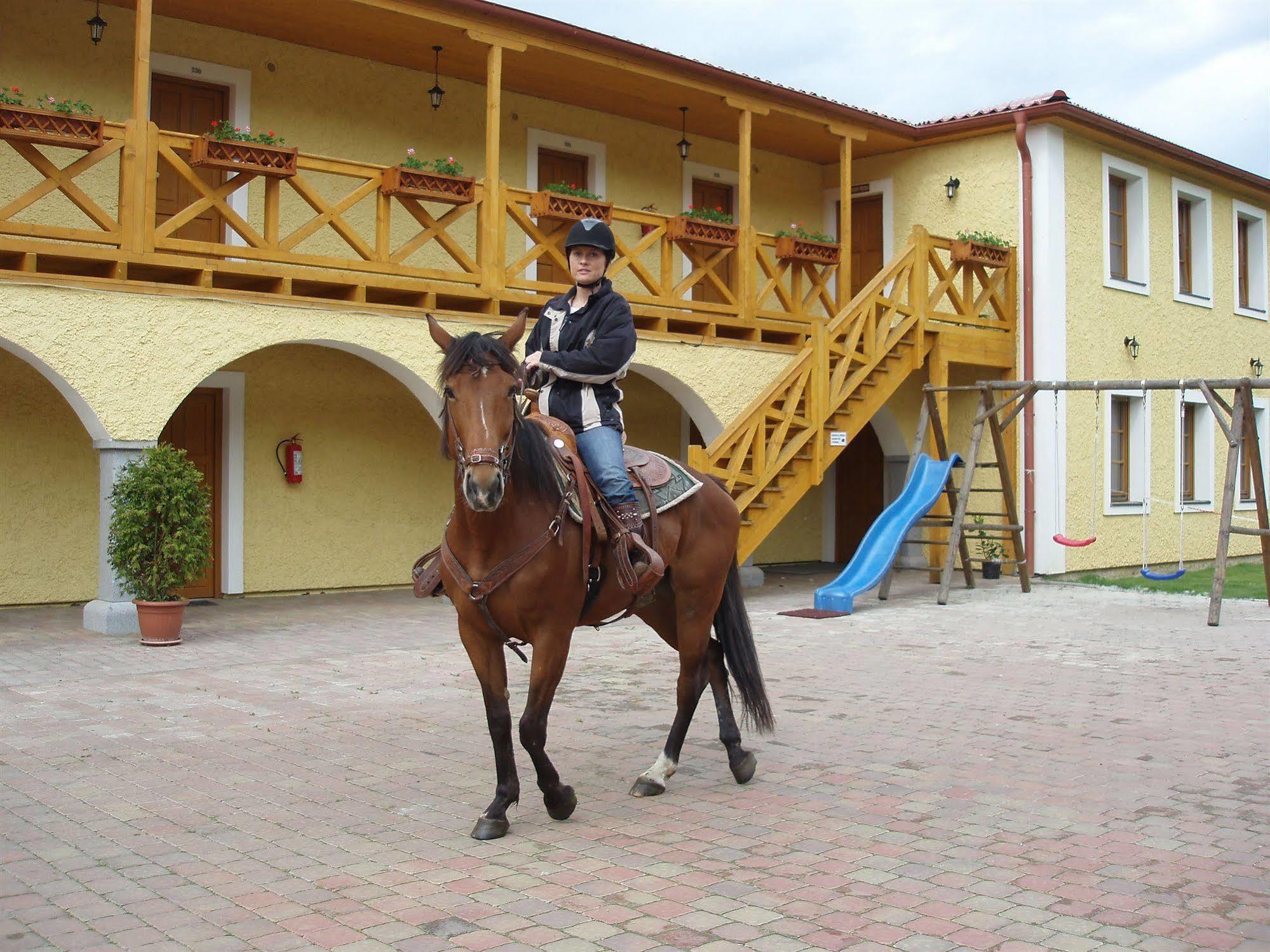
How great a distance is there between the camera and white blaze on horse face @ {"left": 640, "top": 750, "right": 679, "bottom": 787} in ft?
18.6

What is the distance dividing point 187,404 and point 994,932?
11341 millimetres

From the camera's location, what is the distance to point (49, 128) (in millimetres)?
10148

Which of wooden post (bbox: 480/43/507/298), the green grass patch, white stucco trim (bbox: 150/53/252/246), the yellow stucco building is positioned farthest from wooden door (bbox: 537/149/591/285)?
the green grass patch

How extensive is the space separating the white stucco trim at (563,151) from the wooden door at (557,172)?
60mm

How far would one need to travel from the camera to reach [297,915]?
4.02m

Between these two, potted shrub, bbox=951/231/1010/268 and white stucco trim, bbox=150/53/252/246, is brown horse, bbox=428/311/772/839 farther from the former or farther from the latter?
potted shrub, bbox=951/231/1010/268

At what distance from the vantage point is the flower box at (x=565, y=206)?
13281 millimetres

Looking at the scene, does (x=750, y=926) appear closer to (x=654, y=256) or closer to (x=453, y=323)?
(x=453, y=323)

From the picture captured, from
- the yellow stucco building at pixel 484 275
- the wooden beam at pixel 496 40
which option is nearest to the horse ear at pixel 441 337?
the yellow stucco building at pixel 484 275

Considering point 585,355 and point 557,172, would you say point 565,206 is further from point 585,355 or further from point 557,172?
point 585,355

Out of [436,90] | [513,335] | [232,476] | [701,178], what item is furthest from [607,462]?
[701,178]

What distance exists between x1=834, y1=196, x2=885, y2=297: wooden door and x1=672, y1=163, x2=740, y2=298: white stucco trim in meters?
2.01

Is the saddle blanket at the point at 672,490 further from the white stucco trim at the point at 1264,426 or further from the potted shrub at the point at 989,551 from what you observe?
the white stucco trim at the point at 1264,426

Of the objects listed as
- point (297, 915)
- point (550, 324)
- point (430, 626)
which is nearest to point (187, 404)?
point (430, 626)
